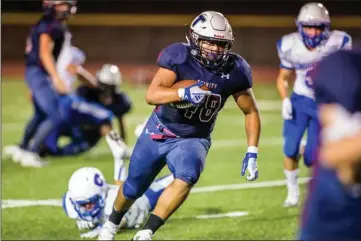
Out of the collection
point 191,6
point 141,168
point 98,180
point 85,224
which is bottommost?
point 191,6

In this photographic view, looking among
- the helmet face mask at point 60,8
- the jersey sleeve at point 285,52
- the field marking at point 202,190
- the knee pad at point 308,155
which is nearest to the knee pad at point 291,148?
the knee pad at point 308,155

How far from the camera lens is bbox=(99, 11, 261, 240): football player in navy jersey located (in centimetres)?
539

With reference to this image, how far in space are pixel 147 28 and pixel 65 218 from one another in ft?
39.6

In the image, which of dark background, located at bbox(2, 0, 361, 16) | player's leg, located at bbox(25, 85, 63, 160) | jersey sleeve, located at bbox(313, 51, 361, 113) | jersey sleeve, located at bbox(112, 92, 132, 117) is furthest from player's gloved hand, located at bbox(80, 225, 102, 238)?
dark background, located at bbox(2, 0, 361, 16)

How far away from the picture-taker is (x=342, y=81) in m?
3.16

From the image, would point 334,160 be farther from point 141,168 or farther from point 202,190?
point 202,190

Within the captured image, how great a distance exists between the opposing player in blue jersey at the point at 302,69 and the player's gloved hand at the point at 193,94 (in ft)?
6.44

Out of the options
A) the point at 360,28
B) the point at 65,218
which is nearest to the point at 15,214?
the point at 65,218

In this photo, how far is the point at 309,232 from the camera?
10.6 ft

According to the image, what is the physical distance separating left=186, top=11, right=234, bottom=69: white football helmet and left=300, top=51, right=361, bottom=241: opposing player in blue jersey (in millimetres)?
2206

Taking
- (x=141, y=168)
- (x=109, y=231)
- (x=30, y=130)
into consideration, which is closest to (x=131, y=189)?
(x=141, y=168)

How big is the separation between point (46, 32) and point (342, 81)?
5958mm

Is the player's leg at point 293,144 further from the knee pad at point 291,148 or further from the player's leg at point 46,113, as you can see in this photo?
the player's leg at point 46,113

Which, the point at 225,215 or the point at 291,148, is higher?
the point at 291,148
